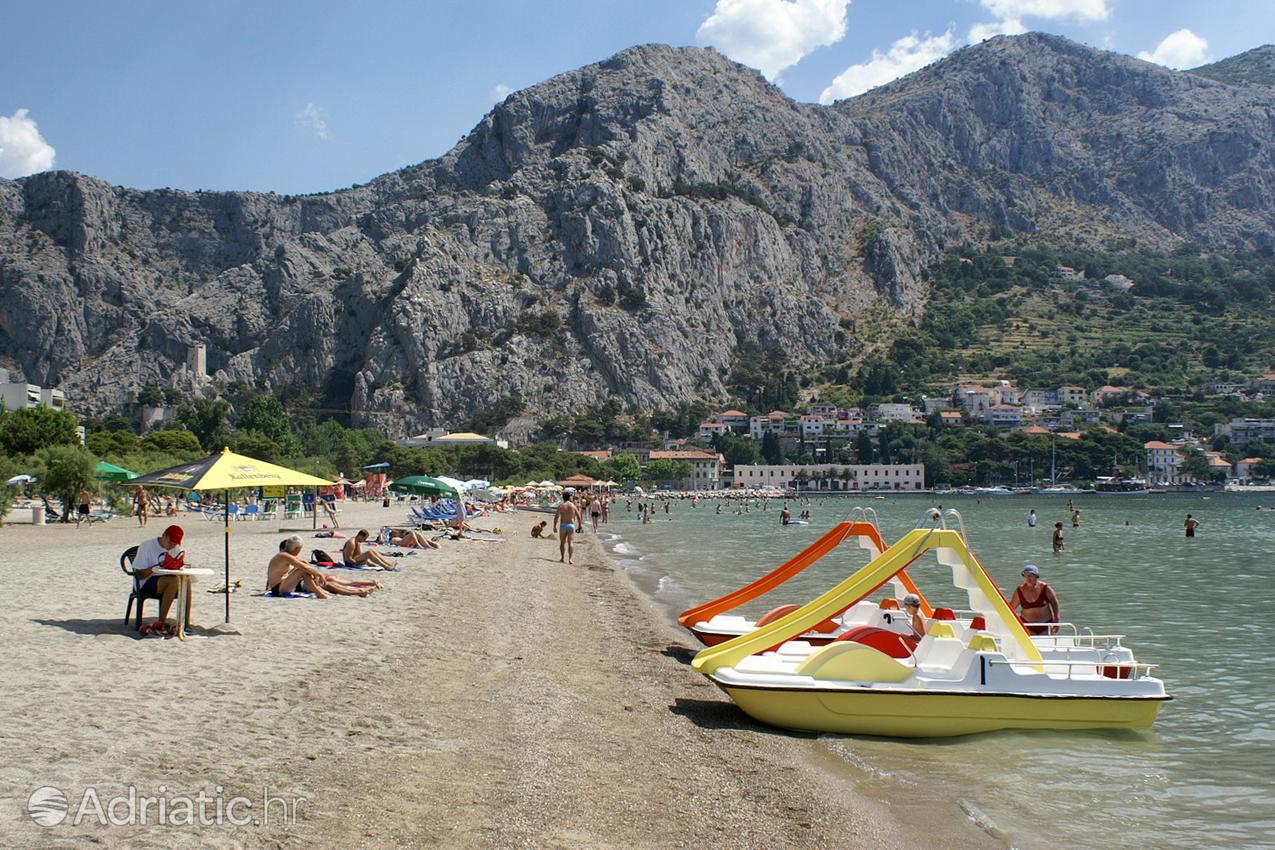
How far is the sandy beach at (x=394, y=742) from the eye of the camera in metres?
5.78

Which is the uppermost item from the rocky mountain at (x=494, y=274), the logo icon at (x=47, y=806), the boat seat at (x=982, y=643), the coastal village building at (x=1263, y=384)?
the rocky mountain at (x=494, y=274)

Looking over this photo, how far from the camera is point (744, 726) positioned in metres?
9.34

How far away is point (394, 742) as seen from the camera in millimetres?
7371

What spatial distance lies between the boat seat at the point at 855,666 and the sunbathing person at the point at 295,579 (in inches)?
335

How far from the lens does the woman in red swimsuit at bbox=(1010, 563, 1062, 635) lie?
38.9 ft

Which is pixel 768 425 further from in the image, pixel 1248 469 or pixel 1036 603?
pixel 1036 603

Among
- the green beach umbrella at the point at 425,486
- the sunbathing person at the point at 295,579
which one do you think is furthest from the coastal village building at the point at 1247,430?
the sunbathing person at the point at 295,579

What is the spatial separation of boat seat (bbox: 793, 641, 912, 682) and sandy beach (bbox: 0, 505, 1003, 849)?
77 cm

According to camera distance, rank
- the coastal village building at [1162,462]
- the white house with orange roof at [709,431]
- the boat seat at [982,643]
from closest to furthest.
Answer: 1. the boat seat at [982,643]
2. the coastal village building at [1162,462]
3. the white house with orange roof at [709,431]

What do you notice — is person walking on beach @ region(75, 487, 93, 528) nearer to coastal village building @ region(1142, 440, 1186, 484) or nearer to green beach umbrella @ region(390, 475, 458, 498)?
green beach umbrella @ region(390, 475, 458, 498)

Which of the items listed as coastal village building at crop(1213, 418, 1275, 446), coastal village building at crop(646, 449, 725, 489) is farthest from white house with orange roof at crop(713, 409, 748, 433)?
coastal village building at crop(1213, 418, 1275, 446)

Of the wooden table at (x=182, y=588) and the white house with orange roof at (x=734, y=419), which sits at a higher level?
the white house with orange roof at (x=734, y=419)

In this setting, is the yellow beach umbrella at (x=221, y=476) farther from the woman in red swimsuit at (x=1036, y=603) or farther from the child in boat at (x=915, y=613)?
the woman in red swimsuit at (x=1036, y=603)

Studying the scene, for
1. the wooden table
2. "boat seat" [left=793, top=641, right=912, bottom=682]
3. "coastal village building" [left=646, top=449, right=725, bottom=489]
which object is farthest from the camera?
"coastal village building" [left=646, top=449, right=725, bottom=489]
